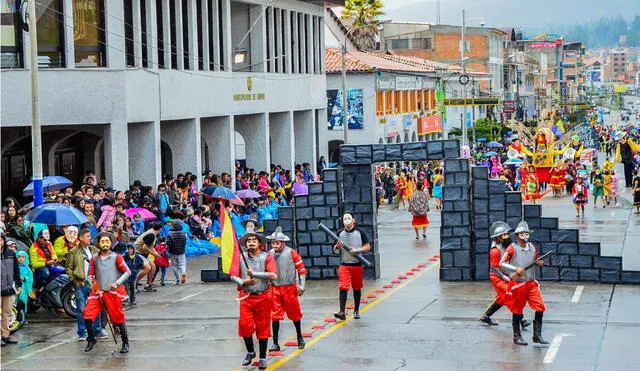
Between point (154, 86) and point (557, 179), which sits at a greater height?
point (154, 86)

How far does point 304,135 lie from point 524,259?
117ft

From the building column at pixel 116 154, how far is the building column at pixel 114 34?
1.61m

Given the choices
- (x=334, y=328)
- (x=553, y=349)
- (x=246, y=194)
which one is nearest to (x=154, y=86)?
(x=246, y=194)

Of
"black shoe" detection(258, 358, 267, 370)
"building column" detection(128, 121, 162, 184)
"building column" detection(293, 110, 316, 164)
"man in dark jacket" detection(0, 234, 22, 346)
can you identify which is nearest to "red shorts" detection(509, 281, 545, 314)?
"black shoe" detection(258, 358, 267, 370)

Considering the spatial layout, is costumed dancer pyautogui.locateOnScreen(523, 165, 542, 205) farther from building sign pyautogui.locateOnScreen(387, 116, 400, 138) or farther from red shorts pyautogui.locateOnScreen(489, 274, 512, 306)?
red shorts pyautogui.locateOnScreen(489, 274, 512, 306)

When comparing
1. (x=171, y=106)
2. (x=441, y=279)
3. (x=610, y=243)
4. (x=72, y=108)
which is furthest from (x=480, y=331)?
(x=171, y=106)

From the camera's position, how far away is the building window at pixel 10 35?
1166 inches

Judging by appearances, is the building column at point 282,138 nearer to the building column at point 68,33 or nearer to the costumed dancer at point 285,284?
the building column at point 68,33

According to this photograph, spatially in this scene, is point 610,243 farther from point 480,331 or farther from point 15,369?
point 15,369

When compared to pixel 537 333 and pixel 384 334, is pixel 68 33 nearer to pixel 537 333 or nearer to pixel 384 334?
pixel 384 334

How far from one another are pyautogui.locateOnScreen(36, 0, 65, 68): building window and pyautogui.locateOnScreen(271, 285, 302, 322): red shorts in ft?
53.0

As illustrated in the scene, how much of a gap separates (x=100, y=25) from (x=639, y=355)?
1991cm

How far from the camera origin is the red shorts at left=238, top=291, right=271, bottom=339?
14.8 m

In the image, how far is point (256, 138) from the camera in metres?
45.1
